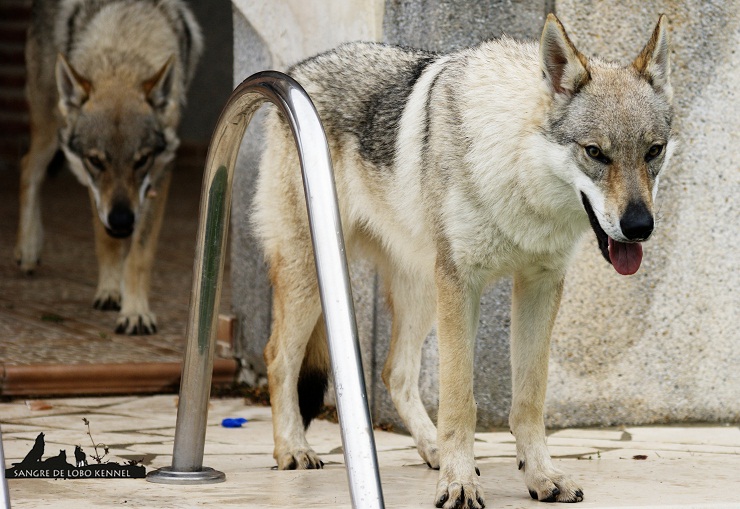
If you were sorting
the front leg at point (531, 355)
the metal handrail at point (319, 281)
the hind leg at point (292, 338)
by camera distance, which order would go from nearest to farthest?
the metal handrail at point (319, 281), the front leg at point (531, 355), the hind leg at point (292, 338)

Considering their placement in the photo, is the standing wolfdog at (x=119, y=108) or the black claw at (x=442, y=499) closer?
the black claw at (x=442, y=499)

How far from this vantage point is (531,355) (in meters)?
3.78

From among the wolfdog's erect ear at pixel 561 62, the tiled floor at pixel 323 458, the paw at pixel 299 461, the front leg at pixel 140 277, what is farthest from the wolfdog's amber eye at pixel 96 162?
the wolfdog's erect ear at pixel 561 62

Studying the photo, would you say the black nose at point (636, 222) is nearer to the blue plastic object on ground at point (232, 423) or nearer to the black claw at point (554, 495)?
the black claw at point (554, 495)

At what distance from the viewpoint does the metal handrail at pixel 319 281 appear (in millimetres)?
2621

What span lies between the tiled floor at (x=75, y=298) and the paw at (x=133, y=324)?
0.22 feet

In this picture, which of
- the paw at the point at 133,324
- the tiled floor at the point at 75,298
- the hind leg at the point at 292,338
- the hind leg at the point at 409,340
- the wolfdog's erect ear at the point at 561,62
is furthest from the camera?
the paw at the point at 133,324

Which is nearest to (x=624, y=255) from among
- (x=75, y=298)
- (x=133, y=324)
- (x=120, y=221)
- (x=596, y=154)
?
(x=596, y=154)

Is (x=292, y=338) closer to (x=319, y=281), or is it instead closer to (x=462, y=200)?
(x=462, y=200)

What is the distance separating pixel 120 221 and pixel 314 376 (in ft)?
7.53

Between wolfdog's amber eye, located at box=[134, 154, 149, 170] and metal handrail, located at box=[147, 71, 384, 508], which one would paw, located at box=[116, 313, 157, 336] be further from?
metal handrail, located at box=[147, 71, 384, 508]

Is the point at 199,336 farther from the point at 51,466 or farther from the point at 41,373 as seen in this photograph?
the point at 41,373

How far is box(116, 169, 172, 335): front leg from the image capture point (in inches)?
254

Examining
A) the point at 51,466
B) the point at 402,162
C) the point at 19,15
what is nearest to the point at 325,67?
the point at 402,162
